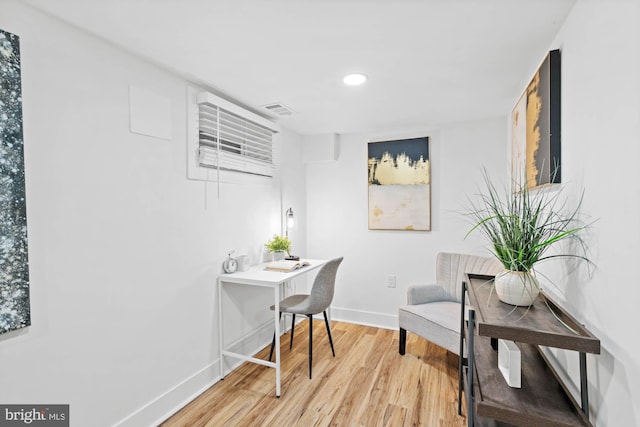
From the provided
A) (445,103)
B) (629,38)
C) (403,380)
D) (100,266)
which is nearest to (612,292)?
(629,38)

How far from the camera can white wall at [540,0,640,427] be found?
3.00 ft

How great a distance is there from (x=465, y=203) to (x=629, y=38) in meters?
2.37

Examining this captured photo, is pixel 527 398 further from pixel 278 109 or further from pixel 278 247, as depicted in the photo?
pixel 278 109

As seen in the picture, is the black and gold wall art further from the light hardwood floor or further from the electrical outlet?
the electrical outlet

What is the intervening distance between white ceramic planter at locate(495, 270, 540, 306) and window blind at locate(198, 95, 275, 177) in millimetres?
1992

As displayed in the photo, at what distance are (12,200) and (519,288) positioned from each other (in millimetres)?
2125

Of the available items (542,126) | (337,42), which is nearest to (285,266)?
(337,42)

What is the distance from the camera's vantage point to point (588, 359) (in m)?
1.20

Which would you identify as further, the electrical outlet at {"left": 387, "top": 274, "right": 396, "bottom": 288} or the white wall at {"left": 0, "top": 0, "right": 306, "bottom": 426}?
the electrical outlet at {"left": 387, "top": 274, "right": 396, "bottom": 288}

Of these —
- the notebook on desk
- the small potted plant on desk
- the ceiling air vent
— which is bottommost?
the notebook on desk

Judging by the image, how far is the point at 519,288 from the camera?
133 cm

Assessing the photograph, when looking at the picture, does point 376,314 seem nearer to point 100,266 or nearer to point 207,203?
point 207,203

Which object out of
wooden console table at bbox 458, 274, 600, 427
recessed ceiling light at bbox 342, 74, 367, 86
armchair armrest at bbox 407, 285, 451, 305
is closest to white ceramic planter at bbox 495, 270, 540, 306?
wooden console table at bbox 458, 274, 600, 427

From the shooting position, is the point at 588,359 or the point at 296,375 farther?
the point at 296,375
